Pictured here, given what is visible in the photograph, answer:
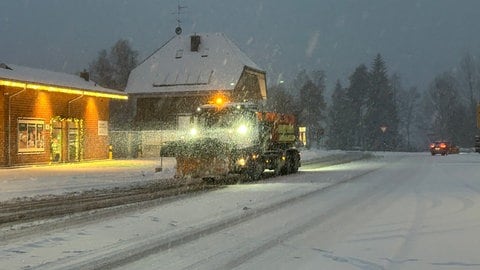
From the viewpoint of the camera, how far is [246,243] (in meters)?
9.33

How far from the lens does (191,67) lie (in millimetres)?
55250

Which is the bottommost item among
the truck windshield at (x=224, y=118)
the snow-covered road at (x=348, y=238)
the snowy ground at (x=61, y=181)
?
the snow-covered road at (x=348, y=238)

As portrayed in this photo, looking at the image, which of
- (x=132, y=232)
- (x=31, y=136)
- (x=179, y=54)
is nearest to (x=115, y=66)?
(x=179, y=54)

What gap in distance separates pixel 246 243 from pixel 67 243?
274 cm

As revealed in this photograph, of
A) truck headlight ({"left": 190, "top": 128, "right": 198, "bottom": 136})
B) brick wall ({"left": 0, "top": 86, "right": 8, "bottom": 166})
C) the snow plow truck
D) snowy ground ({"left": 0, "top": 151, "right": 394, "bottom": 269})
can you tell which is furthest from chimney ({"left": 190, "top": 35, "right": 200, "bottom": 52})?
snowy ground ({"left": 0, "top": 151, "right": 394, "bottom": 269})

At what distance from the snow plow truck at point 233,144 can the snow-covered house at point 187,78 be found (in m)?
25.7

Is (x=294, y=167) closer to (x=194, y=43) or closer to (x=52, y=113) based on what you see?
(x=52, y=113)

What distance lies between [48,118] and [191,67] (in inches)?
879

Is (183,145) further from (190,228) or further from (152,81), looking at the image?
(152,81)

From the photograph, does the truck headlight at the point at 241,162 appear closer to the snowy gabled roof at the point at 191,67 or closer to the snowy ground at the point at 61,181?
the snowy ground at the point at 61,181

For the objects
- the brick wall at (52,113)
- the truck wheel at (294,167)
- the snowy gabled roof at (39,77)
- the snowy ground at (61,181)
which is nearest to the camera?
the snowy ground at (61,181)

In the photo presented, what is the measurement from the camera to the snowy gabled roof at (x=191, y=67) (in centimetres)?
5338

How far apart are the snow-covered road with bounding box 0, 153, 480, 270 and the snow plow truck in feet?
18.3

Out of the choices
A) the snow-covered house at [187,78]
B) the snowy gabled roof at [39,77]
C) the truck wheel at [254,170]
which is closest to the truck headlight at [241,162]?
the truck wheel at [254,170]
